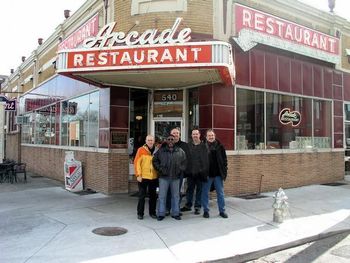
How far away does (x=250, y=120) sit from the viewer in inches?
491

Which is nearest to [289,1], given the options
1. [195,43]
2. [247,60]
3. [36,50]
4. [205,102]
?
[247,60]

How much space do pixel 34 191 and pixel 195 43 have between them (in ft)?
25.2

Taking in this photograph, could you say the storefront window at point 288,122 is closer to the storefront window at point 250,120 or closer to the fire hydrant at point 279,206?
the storefront window at point 250,120

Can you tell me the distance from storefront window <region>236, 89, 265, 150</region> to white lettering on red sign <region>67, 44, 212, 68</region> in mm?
3693

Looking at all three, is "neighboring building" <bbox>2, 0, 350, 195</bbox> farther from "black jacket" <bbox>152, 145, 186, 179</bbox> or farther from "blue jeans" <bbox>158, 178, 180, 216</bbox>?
"blue jeans" <bbox>158, 178, 180, 216</bbox>

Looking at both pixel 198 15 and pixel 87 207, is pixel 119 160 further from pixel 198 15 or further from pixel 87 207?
pixel 198 15

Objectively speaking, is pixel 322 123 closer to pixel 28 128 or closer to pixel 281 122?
pixel 281 122

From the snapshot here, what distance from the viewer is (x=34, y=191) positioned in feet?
43.2

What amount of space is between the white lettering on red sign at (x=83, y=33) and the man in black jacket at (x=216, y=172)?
6.09 meters

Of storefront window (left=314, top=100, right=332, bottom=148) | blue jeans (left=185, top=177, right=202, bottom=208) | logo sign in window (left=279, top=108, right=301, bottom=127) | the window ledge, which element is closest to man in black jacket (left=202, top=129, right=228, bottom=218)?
blue jeans (left=185, top=177, right=202, bottom=208)

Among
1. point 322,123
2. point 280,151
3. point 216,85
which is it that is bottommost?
Answer: point 280,151

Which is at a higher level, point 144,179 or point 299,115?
point 299,115

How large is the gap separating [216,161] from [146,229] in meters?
2.23

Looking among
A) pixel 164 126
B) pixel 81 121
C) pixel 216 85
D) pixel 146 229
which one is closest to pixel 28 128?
pixel 81 121
